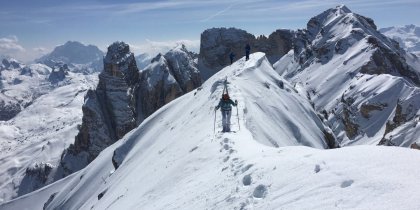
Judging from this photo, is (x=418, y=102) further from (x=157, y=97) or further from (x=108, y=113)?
(x=108, y=113)

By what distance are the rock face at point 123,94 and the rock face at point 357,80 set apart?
50.7 meters

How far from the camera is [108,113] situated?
148375 mm

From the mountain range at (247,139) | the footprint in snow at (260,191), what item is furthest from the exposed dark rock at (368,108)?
the footprint in snow at (260,191)

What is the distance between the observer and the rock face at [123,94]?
141000mm

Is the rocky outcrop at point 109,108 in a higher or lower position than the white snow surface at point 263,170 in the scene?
lower

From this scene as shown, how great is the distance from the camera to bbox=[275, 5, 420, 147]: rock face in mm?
98881

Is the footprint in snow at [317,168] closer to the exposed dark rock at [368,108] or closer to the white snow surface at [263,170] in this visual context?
the white snow surface at [263,170]

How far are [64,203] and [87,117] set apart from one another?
89517 millimetres

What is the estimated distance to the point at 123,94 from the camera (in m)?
146

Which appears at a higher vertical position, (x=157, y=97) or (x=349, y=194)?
(x=349, y=194)

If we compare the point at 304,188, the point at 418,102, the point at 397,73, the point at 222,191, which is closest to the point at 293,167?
the point at 304,188

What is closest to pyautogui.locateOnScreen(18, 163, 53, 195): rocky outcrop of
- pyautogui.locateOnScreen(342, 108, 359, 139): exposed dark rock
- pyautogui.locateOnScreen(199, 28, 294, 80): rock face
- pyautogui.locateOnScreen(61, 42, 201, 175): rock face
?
pyautogui.locateOnScreen(61, 42, 201, 175): rock face

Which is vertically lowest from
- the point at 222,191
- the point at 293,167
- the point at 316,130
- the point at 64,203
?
the point at 64,203

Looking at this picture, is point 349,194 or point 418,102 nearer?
point 349,194
